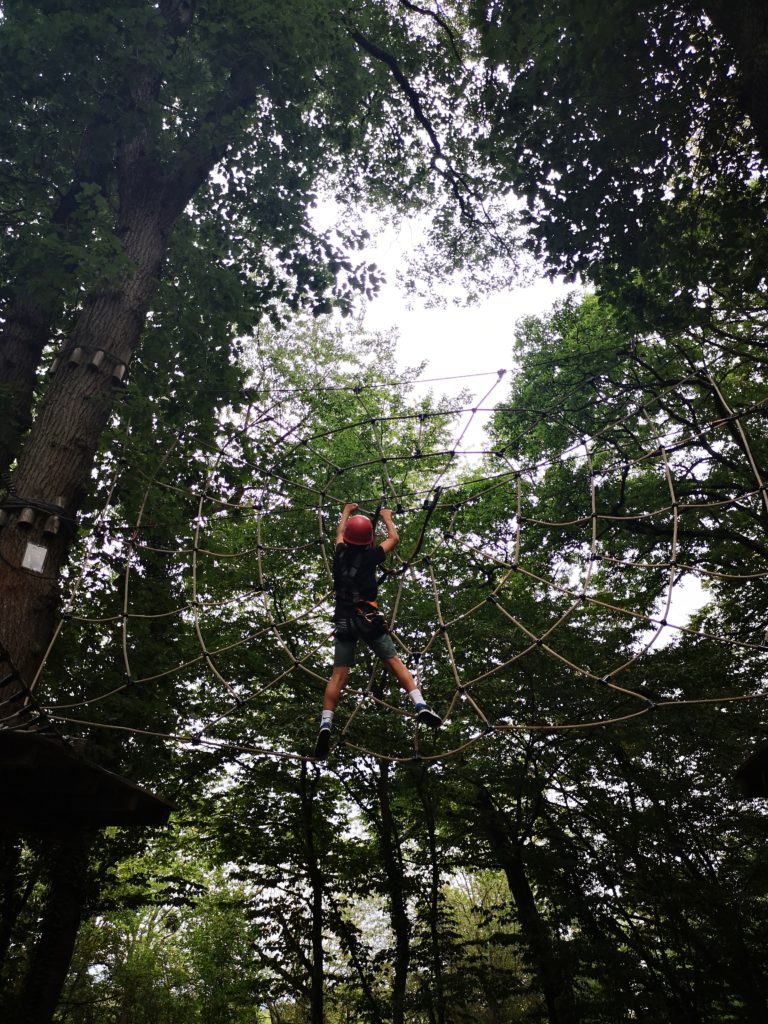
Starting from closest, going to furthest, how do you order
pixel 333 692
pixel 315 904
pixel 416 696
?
pixel 416 696, pixel 333 692, pixel 315 904

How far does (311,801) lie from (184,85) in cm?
869

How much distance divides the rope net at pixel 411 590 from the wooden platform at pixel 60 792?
2.10 metres

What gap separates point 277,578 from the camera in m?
10.4

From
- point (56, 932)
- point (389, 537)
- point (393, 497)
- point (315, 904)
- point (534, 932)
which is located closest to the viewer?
point (389, 537)

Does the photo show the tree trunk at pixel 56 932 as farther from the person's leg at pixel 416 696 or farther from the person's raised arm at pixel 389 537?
the person's raised arm at pixel 389 537

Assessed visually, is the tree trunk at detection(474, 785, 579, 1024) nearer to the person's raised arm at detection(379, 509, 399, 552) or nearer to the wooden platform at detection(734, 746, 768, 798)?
the wooden platform at detection(734, 746, 768, 798)

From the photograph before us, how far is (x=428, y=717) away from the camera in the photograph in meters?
3.93

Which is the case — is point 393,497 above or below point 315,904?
above

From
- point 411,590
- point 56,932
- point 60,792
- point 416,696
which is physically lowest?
point 56,932

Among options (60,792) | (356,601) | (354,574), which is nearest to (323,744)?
(356,601)

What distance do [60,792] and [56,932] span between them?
470cm

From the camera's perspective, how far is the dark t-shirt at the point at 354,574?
4.51 metres

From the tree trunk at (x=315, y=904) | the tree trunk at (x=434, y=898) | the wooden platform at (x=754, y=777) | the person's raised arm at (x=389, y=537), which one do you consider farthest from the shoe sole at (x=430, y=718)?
the tree trunk at (x=315, y=904)

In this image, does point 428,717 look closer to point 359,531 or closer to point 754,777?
point 359,531
